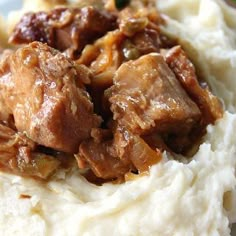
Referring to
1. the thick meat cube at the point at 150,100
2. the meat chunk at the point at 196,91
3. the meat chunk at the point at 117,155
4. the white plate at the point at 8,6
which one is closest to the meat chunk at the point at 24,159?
the meat chunk at the point at 117,155

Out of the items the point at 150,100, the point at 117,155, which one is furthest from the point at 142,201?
the point at 150,100

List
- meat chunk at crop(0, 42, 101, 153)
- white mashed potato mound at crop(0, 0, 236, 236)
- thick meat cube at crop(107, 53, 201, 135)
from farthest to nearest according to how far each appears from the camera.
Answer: thick meat cube at crop(107, 53, 201, 135)
meat chunk at crop(0, 42, 101, 153)
white mashed potato mound at crop(0, 0, 236, 236)

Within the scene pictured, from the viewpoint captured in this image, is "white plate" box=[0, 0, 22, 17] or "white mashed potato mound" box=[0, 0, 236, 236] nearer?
"white mashed potato mound" box=[0, 0, 236, 236]

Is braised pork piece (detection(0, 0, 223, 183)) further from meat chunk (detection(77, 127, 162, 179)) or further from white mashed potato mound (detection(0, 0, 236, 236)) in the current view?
white mashed potato mound (detection(0, 0, 236, 236))

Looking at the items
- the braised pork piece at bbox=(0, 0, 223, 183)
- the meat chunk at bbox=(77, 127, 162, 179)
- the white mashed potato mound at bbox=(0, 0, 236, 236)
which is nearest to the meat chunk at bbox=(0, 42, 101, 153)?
the braised pork piece at bbox=(0, 0, 223, 183)

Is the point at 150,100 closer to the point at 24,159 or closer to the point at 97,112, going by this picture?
the point at 97,112

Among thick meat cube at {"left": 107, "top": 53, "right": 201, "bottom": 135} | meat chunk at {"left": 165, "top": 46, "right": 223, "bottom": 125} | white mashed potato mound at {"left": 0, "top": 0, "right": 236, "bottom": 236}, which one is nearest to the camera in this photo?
white mashed potato mound at {"left": 0, "top": 0, "right": 236, "bottom": 236}

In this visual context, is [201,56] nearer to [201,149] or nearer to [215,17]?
[215,17]

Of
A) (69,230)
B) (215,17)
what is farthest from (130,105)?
(215,17)
